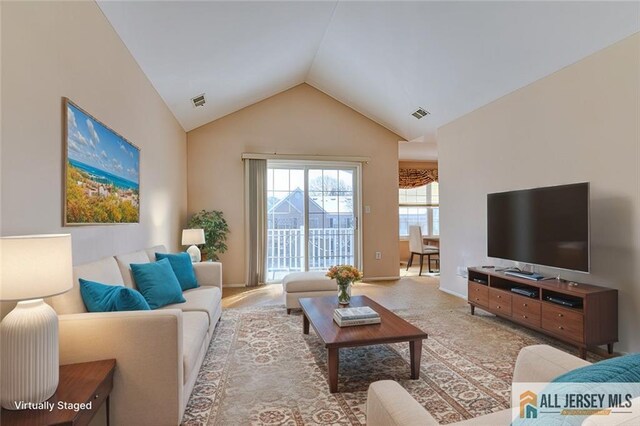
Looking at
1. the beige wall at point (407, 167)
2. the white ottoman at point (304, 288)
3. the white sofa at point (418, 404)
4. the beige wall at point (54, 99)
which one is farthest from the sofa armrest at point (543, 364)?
the beige wall at point (407, 167)

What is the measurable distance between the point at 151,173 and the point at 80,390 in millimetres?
2726

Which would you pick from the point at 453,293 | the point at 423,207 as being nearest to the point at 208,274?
the point at 453,293

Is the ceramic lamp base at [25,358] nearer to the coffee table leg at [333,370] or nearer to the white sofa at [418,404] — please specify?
the white sofa at [418,404]

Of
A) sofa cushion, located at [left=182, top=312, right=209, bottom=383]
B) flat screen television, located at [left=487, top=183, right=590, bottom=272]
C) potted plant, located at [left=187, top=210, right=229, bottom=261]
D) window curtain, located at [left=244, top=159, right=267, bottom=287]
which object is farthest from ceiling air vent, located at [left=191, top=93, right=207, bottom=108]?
flat screen television, located at [left=487, top=183, right=590, bottom=272]

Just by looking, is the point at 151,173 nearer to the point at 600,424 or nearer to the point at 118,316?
the point at 118,316

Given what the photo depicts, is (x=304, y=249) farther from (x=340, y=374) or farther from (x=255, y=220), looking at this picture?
(x=340, y=374)

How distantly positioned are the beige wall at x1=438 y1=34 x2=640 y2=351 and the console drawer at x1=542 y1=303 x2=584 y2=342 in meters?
0.44

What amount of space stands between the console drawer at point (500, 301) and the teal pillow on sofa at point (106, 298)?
3272mm

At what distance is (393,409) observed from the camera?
103 cm

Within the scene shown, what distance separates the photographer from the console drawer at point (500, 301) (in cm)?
334

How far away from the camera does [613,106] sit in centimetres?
277

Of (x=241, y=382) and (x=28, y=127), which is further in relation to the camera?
(x=241, y=382)

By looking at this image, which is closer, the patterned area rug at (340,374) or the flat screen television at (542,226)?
the patterned area rug at (340,374)

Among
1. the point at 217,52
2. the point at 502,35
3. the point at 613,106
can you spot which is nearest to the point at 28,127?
the point at 217,52
